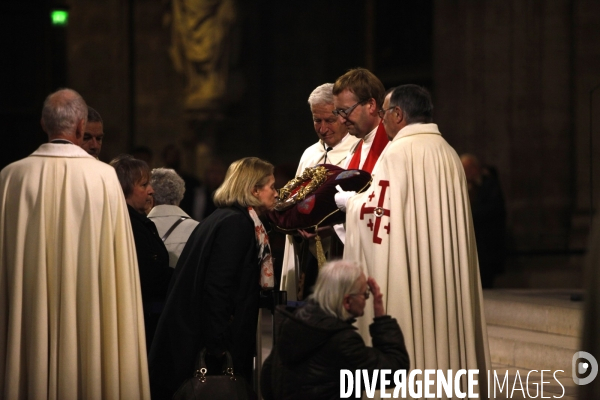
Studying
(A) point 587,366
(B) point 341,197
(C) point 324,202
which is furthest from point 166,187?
(A) point 587,366

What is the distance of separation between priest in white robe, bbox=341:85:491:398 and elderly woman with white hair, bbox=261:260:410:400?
0.74 metres

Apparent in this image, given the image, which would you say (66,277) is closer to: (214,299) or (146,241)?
(214,299)

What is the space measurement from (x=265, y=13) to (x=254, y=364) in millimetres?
10565

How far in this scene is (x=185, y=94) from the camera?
50.9ft

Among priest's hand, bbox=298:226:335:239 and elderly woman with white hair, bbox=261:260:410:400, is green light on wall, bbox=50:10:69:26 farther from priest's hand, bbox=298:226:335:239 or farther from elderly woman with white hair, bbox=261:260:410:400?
elderly woman with white hair, bbox=261:260:410:400

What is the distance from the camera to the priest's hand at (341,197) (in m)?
5.86

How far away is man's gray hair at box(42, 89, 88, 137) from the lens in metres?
5.22

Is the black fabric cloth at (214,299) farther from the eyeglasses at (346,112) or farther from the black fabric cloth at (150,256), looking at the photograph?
the eyeglasses at (346,112)

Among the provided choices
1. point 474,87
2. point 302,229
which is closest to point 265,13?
point 474,87

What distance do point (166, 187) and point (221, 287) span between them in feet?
3.59

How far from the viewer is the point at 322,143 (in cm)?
691

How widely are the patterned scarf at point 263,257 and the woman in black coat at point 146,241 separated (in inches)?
22.9

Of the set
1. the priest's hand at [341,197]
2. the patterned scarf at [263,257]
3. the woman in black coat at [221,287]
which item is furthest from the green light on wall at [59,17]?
the priest's hand at [341,197]

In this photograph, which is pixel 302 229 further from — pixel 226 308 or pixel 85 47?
pixel 85 47
